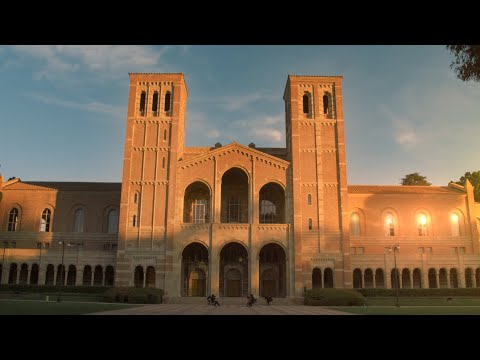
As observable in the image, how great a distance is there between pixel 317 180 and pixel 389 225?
50.1 ft

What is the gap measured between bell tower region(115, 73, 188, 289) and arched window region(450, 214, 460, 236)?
36.6 meters

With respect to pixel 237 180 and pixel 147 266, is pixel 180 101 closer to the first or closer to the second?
pixel 237 180

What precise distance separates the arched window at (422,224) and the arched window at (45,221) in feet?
160

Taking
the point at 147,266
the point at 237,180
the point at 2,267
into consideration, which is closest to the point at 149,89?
the point at 237,180

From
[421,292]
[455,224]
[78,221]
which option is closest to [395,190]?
[455,224]

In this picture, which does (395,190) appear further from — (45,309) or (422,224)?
(45,309)

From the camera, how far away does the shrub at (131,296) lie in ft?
141

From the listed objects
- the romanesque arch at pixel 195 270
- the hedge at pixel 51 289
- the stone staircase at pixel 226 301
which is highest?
the romanesque arch at pixel 195 270

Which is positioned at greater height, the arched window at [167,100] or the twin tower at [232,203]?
the arched window at [167,100]

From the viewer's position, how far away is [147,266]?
160 ft

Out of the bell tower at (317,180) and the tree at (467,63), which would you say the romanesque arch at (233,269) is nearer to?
the bell tower at (317,180)

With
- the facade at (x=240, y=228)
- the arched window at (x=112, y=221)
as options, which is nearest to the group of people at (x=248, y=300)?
the facade at (x=240, y=228)

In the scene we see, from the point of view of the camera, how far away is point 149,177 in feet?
168

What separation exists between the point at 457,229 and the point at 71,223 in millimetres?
50715
